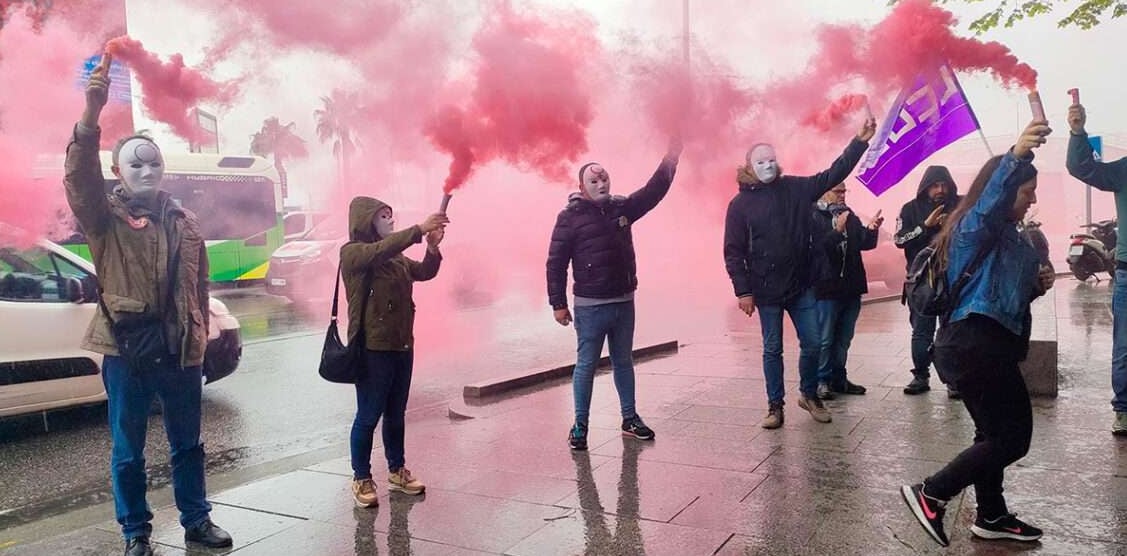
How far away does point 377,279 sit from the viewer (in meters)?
4.27

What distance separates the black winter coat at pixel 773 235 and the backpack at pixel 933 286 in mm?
1628

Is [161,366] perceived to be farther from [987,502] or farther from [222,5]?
[987,502]

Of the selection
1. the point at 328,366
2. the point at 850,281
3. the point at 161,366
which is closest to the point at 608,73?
the point at 850,281

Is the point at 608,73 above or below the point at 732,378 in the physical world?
above

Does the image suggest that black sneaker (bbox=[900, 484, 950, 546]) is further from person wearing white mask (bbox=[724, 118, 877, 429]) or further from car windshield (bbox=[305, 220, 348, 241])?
car windshield (bbox=[305, 220, 348, 241])

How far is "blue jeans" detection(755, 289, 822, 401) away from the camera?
17.7 feet

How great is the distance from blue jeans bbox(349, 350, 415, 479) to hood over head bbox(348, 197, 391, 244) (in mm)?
598

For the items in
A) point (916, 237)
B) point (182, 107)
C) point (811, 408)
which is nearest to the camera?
point (182, 107)

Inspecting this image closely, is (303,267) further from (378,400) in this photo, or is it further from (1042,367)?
(1042,367)

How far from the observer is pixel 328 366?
165 inches

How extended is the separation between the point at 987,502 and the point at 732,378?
389 cm

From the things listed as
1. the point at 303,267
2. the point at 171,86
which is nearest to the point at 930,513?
the point at 171,86

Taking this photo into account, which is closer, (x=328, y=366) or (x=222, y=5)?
(x=328, y=366)

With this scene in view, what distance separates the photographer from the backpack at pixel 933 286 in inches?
134
